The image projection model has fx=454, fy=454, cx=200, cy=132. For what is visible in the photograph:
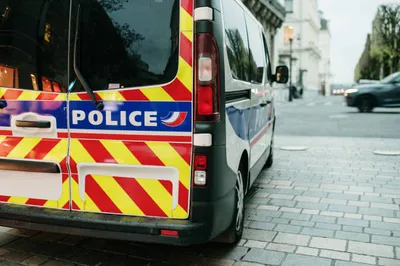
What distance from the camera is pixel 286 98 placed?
42.3m

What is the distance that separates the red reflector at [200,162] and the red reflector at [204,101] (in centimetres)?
30

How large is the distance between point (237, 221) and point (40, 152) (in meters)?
1.71

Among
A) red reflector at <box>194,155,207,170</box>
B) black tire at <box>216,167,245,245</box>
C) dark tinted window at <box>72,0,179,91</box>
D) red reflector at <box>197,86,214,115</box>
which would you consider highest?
dark tinted window at <box>72,0,179,91</box>

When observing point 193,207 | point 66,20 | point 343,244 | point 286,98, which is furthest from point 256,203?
point 286,98

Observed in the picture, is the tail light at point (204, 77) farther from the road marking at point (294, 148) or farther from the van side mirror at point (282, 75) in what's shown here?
the road marking at point (294, 148)

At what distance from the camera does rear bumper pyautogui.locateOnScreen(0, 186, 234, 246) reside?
3.07m

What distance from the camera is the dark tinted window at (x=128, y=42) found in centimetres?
308

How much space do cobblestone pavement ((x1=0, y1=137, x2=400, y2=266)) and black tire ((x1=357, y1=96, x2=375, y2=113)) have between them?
42.8ft

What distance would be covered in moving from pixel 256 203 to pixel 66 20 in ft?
10.2

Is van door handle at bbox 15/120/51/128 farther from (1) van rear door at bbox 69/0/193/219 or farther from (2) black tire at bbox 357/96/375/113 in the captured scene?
(2) black tire at bbox 357/96/375/113

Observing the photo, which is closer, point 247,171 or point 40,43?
point 40,43

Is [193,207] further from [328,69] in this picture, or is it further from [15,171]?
[328,69]

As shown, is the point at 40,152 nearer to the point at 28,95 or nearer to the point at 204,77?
the point at 28,95

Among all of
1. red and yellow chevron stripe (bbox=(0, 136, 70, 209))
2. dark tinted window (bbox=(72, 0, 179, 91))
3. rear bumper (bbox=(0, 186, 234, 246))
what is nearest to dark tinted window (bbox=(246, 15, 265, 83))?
dark tinted window (bbox=(72, 0, 179, 91))
